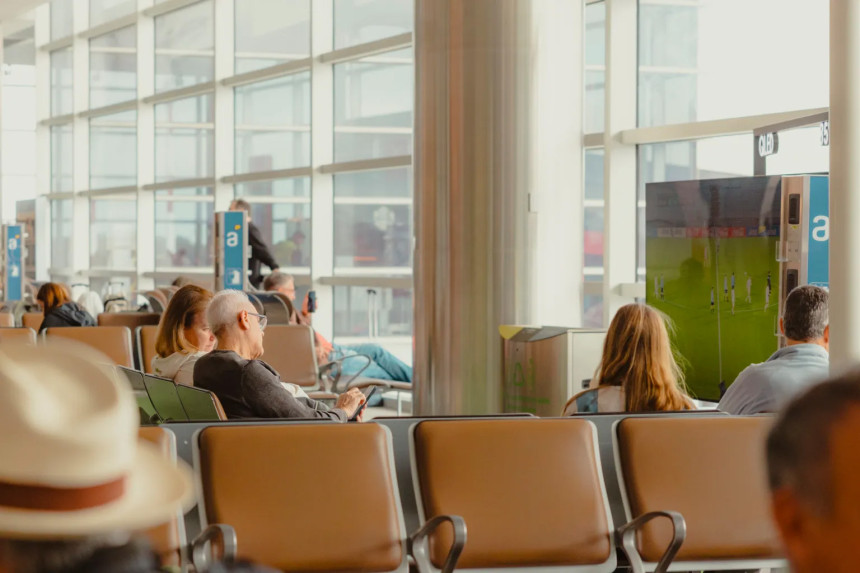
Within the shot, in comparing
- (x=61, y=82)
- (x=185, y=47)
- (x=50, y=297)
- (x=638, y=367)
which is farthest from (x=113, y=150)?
(x=638, y=367)

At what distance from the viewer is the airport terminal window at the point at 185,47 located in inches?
508

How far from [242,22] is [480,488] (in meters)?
10.0

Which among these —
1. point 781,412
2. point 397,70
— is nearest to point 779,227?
point 781,412

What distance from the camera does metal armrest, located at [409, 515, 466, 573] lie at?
2988 millimetres

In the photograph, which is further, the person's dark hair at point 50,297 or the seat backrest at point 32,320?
the seat backrest at point 32,320

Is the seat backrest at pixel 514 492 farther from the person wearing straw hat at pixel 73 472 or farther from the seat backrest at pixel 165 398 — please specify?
the person wearing straw hat at pixel 73 472

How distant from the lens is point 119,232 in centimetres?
1547

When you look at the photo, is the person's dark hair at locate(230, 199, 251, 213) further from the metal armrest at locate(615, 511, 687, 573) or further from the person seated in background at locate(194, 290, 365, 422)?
the metal armrest at locate(615, 511, 687, 573)

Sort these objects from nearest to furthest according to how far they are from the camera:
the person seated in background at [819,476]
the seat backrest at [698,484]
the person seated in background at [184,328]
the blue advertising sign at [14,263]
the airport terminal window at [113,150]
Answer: the person seated in background at [819,476] → the seat backrest at [698,484] → the person seated in background at [184,328] → the blue advertising sign at [14,263] → the airport terminal window at [113,150]

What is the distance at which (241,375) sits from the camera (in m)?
4.00

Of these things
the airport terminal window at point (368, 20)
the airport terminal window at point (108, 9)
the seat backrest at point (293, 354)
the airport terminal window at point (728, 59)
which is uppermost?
the airport terminal window at point (108, 9)

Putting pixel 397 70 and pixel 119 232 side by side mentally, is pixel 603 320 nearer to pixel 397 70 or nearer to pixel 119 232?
pixel 397 70

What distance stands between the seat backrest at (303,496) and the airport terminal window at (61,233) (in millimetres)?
14660

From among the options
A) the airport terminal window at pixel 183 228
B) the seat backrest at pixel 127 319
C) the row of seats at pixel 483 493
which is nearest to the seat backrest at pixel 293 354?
the seat backrest at pixel 127 319
